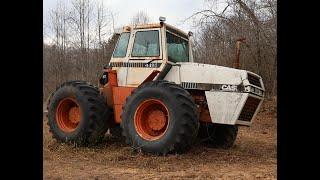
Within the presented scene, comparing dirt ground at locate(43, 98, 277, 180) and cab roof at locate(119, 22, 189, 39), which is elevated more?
cab roof at locate(119, 22, 189, 39)

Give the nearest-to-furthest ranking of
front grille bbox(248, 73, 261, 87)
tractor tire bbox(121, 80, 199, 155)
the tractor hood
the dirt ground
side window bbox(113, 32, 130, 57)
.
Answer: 1. the dirt ground
2. tractor tire bbox(121, 80, 199, 155)
3. the tractor hood
4. front grille bbox(248, 73, 261, 87)
5. side window bbox(113, 32, 130, 57)

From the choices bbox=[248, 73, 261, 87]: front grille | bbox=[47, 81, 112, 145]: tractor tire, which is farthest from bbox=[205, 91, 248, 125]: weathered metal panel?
bbox=[47, 81, 112, 145]: tractor tire

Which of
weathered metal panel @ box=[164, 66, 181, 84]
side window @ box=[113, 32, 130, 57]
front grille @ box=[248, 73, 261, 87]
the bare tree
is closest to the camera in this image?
front grille @ box=[248, 73, 261, 87]

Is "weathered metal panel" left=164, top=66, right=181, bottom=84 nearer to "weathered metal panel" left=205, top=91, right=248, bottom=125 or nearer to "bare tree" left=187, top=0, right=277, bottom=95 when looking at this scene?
"weathered metal panel" left=205, top=91, right=248, bottom=125

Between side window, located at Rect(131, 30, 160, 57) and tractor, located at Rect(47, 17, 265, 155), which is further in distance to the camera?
side window, located at Rect(131, 30, 160, 57)

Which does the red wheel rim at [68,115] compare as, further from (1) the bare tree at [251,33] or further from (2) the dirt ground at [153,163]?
(1) the bare tree at [251,33]

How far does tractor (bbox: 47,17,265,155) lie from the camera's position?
7078mm

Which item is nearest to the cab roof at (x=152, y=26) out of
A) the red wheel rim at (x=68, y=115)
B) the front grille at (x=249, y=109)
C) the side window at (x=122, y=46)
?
the side window at (x=122, y=46)

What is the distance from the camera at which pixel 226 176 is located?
5766mm

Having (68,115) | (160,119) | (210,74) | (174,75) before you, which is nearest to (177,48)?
(174,75)

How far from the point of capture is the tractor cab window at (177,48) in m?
8.15

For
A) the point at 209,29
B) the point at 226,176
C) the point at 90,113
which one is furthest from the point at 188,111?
the point at 209,29
